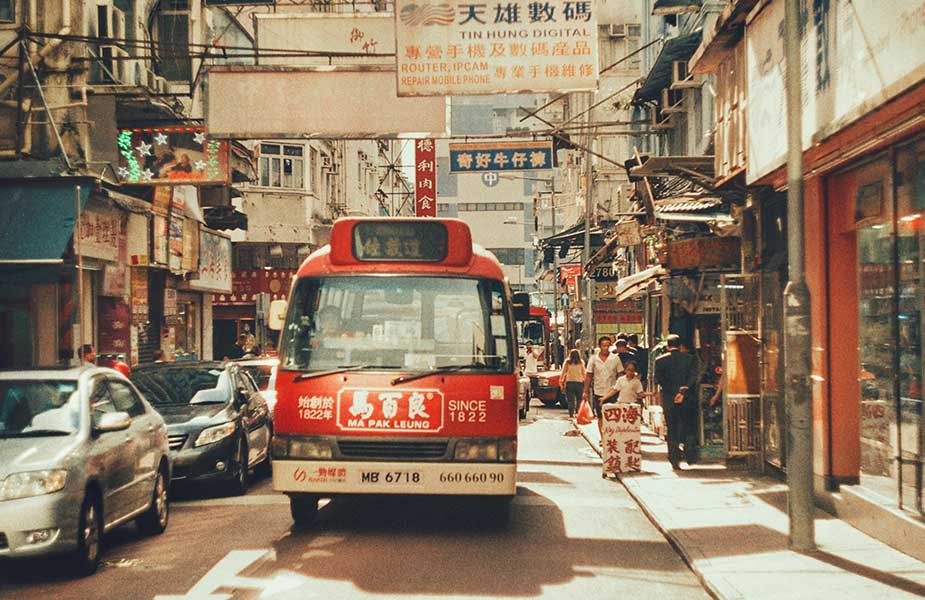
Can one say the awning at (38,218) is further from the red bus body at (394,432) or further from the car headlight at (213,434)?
the red bus body at (394,432)

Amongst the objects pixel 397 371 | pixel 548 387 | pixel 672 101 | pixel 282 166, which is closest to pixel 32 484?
pixel 397 371

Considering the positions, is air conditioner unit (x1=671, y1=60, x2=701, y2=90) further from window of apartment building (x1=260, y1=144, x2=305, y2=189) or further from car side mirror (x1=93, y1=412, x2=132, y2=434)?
window of apartment building (x1=260, y1=144, x2=305, y2=189)

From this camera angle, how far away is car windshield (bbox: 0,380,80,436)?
9.45 m

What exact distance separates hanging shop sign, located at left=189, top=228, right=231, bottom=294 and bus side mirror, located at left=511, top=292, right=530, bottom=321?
19525mm

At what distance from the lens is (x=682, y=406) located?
16.5 m

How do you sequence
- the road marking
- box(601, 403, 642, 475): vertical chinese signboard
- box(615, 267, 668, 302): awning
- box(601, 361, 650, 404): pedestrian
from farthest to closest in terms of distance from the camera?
box(615, 267, 668, 302): awning < box(601, 361, 650, 404): pedestrian < box(601, 403, 642, 475): vertical chinese signboard < the road marking

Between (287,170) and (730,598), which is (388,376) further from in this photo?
(287,170)

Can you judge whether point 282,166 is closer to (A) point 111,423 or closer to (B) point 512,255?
(A) point 111,423

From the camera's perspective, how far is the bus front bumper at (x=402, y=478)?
34.5ft

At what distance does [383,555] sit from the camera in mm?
9945

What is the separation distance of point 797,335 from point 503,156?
11481 mm

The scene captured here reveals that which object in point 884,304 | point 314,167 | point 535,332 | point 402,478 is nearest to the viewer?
point 402,478

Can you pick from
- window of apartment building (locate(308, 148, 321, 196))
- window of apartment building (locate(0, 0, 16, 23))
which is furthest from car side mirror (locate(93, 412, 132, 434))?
window of apartment building (locate(308, 148, 321, 196))

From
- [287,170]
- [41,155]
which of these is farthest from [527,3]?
[287,170]
